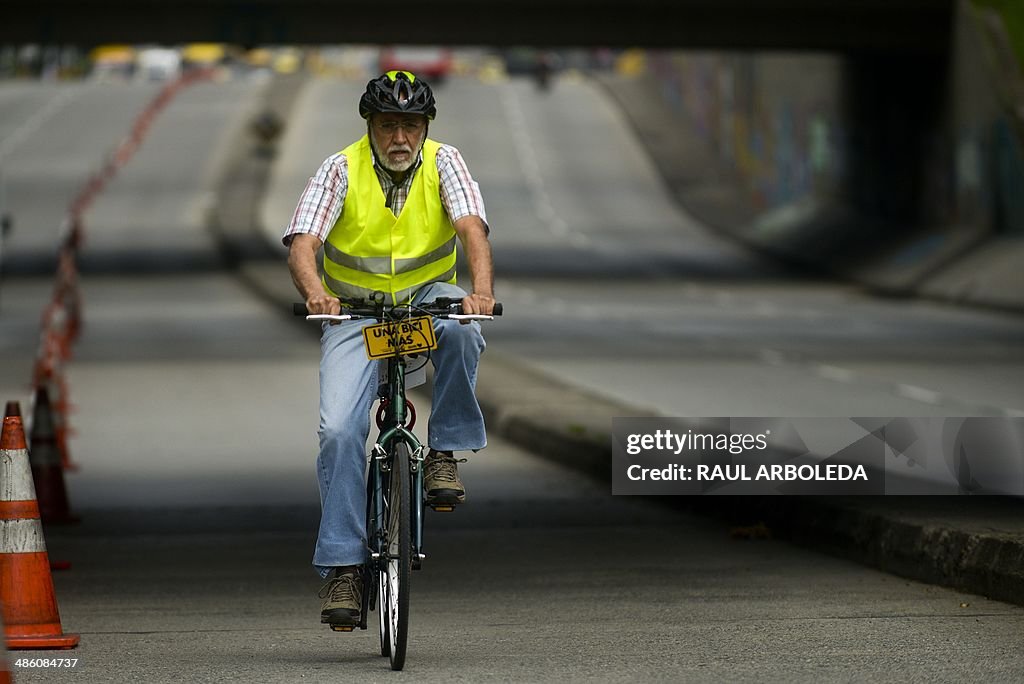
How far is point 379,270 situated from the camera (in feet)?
24.7

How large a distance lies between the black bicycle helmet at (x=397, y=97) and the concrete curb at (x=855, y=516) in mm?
2988

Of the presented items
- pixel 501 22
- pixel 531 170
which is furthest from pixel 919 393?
pixel 531 170

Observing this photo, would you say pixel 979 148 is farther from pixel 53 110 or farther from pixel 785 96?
pixel 53 110

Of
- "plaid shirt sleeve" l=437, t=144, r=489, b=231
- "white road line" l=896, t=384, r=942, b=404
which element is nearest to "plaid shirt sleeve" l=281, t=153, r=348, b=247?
"plaid shirt sleeve" l=437, t=144, r=489, b=231

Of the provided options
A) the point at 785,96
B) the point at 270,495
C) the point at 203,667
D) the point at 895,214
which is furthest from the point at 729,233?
the point at 203,667

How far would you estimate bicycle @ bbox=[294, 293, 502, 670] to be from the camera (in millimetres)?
7082

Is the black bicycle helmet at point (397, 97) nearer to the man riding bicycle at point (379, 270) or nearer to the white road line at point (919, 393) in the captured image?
the man riding bicycle at point (379, 270)

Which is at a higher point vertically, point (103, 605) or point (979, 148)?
point (979, 148)

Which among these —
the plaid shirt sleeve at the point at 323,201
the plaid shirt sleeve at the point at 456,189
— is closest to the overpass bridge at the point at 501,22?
the plaid shirt sleeve at the point at 456,189

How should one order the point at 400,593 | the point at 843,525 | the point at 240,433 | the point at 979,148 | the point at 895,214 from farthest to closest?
the point at 895,214 < the point at 979,148 < the point at 240,433 < the point at 843,525 < the point at 400,593

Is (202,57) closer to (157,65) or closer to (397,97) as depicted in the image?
(157,65)

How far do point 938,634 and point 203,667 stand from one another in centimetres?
261

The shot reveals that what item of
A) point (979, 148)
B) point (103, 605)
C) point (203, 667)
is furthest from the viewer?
point (979, 148)

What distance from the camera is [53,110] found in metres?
77.4
